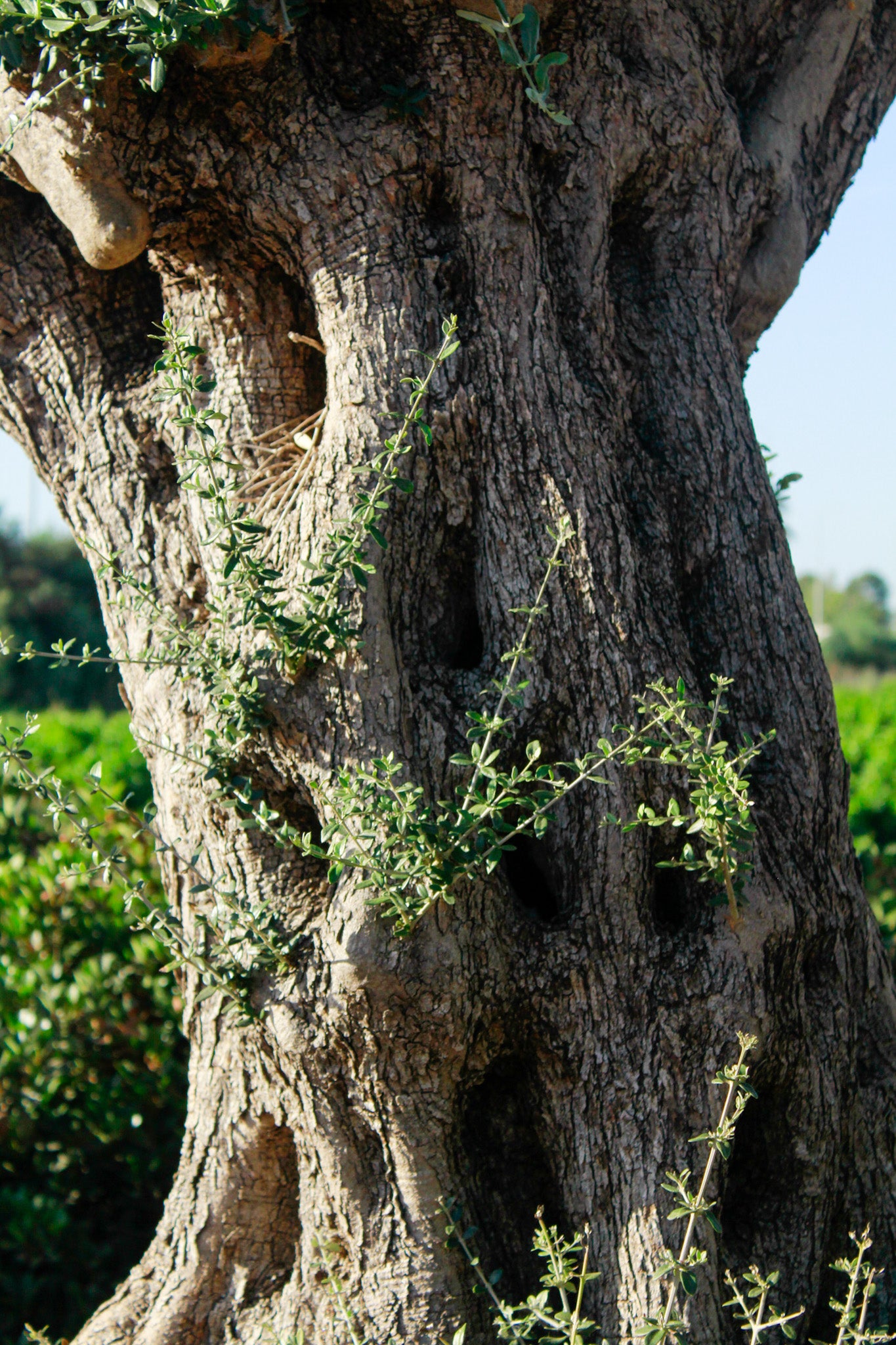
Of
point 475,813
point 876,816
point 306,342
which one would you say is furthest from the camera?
point 876,816

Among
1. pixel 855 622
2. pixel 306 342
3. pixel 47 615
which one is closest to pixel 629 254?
pixel 306 342

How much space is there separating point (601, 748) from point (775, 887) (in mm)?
640

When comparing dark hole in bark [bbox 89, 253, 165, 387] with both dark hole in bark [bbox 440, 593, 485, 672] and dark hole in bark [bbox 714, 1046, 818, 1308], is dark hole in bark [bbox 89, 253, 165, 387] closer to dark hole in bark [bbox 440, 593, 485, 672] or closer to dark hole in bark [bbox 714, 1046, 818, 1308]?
dark hole in bark [bbox 440, 593, 485, 672]

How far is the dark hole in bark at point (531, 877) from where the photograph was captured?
255cm

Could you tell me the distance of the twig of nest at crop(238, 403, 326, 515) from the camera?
254 centimetres

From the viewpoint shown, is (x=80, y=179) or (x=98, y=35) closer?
(x=98, y=35)

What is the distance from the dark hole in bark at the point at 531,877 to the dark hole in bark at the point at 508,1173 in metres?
0.34

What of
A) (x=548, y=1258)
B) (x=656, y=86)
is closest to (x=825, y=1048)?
(x=548, y=1258)

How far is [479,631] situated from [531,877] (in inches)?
23.1

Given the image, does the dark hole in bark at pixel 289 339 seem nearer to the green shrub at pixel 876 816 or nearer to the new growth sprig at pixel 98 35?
the new growth sprig at pixel 98 35

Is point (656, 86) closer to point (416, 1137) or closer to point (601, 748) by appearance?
point (601, 748)

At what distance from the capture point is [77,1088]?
4.14m

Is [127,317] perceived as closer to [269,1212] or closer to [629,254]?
[629,254]

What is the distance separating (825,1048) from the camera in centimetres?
261
